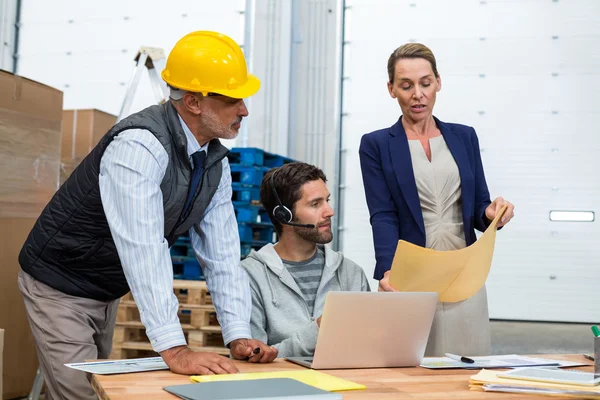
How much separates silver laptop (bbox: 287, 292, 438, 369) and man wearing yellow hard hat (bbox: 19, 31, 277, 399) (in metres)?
0.21

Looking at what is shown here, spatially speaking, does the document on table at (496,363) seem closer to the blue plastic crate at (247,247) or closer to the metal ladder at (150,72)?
the blue plastic crate at (247,247)

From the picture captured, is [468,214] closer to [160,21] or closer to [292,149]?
[292,149]

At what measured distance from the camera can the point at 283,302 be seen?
106 inches

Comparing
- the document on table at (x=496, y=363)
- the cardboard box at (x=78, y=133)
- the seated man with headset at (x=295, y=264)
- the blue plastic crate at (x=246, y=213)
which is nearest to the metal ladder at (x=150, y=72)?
the cardboard box at (x=78, y=133)

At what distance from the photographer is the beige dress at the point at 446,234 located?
2562mm

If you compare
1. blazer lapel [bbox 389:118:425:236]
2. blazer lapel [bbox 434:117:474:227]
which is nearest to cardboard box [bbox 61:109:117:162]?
blazer lapel [bbox 389:118:425:236]

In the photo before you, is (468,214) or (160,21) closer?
(468,214)

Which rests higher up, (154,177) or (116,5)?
(116,5)

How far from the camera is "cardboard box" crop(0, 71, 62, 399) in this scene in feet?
12.8

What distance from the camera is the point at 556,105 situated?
7.77 metres

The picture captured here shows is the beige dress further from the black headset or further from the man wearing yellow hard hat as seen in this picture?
the man wearing yellow hard hat

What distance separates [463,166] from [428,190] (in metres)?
0.16

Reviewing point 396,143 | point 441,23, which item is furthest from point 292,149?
point 396,143

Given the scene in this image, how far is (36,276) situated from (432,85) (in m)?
1.59
